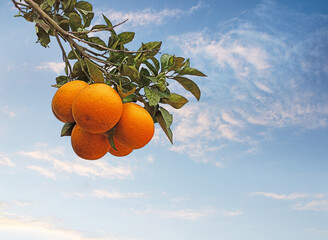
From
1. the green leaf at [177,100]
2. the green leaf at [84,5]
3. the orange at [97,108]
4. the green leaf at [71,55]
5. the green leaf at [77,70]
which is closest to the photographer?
the orange at [97,108]

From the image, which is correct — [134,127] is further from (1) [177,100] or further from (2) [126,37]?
(2) [126,37]

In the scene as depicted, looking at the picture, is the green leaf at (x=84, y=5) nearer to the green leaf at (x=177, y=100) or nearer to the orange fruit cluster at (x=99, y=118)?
the orange fruit cluster at (x=99, y=118)

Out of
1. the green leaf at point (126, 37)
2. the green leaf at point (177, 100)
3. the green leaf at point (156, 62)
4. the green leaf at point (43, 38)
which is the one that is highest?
the green leaf at point (43, 38)

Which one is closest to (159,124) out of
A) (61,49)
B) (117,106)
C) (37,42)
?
(117,106)

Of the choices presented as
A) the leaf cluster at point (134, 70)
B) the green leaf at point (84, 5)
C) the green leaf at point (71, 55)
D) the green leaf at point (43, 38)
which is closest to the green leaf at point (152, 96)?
the leaf cluster at point (134, 70)

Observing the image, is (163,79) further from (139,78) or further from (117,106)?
(117,106)

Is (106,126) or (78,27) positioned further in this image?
(78,27)

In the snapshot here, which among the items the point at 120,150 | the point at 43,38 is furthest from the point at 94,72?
the point at 43,38

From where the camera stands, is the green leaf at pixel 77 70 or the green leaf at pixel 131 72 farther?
the green leaf at pixel 77 70
